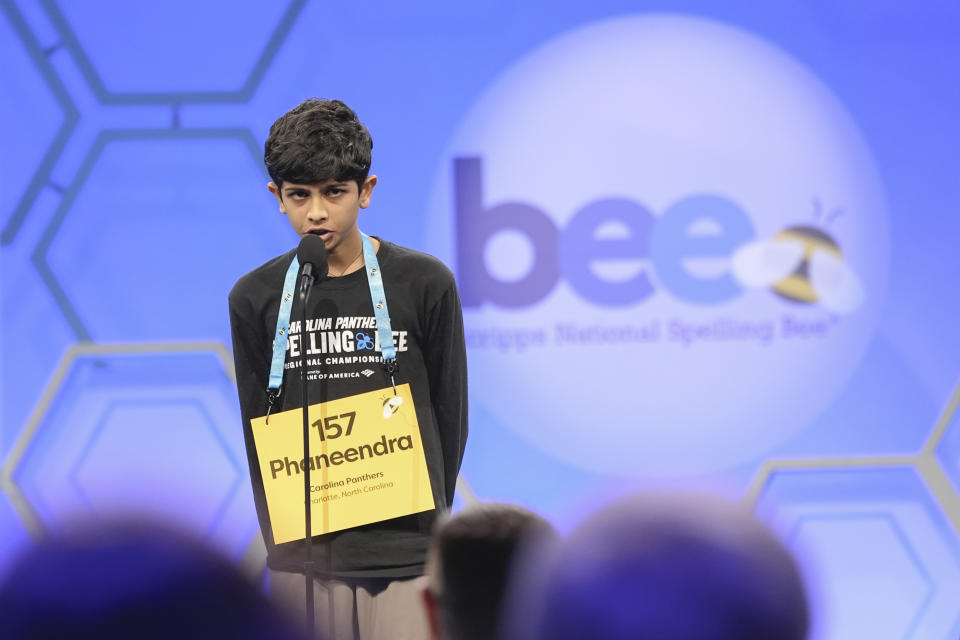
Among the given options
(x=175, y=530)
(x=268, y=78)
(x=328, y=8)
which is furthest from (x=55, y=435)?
(x=175, y=530)

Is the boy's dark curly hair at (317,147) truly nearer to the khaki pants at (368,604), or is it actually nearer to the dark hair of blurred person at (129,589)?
the khaki pants at (368,604)

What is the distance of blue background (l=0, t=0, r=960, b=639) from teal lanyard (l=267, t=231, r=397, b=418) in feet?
5.63

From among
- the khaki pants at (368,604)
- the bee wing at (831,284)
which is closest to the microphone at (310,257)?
the khaki pants at (368,604)

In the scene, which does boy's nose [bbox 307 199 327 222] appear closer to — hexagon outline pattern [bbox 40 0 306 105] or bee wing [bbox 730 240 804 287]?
hexagon outline pattern [bbox 40 0 306 105]

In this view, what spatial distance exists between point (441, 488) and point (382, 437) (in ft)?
0.55

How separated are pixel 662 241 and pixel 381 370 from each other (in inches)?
79.6

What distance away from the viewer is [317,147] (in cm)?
222

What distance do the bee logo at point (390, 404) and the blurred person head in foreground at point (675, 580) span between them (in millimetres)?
1545

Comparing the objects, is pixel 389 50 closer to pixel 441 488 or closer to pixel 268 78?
pixel 268 78

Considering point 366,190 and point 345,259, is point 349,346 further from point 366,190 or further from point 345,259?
point 366,190

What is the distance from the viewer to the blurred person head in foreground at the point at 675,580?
0.64 metres

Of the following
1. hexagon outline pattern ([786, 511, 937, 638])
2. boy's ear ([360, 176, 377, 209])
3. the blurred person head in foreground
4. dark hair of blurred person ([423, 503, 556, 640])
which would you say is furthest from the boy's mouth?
hexagon outline pattern ([786, 511, 937, 638])

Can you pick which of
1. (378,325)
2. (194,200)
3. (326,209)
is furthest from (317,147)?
(194,200)

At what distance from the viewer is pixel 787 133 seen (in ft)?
13.3
